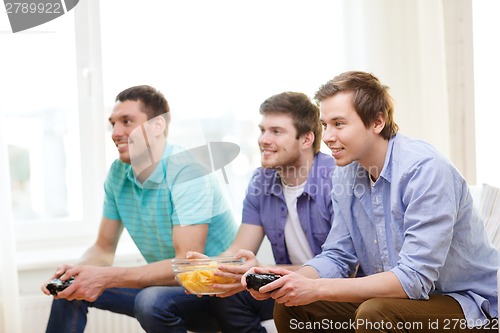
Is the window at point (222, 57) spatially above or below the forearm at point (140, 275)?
above

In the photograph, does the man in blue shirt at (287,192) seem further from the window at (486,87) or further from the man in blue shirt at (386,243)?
the window at (486,87)

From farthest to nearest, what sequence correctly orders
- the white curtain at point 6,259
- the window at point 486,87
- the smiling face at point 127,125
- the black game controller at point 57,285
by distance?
the window at point 486,87, the white curtain at point 6,259, the smiling face at point 127,125, the black game controller at point 57,285

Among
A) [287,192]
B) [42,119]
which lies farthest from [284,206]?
[42,119]

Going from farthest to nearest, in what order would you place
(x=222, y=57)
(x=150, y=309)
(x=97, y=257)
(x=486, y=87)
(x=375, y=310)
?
(x=222, y=57)
(x=486, y=87)
(x=97, y=257)
(x=150, y=309)
(x=375, y=310)

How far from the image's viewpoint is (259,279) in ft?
5.83

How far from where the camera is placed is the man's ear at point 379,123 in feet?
6.29

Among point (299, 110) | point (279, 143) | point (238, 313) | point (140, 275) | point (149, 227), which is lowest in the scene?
point (238, 313)

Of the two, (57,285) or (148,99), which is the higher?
(148,99)

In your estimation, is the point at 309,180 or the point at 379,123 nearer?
the point at 379,123

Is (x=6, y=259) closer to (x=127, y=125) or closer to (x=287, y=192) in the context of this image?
(x=127, y=125)

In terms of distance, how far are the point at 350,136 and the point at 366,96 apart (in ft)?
0.40

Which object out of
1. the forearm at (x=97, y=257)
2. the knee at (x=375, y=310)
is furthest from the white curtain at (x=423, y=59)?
the knee at (x=375, y=310)

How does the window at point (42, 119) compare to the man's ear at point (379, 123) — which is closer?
the man's ear at point (379, 123)

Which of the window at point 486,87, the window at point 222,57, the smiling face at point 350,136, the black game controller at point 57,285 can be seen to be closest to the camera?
the smiling face at point 350,136
